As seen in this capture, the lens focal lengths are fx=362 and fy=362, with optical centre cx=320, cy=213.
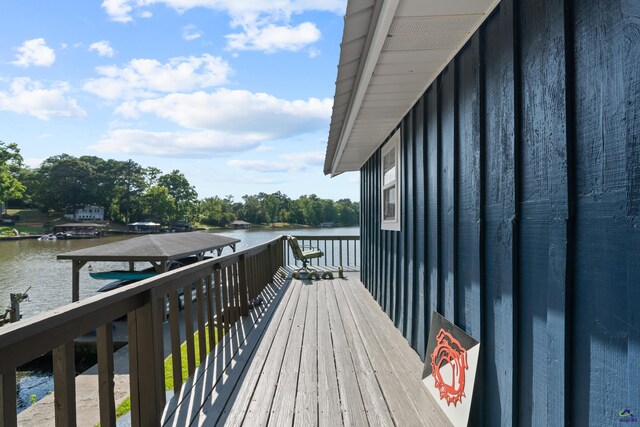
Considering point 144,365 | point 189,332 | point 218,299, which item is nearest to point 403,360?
point 189,332

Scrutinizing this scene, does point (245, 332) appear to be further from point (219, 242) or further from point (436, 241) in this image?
point (219, 242)

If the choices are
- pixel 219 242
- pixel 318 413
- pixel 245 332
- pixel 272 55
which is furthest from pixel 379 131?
pixel 219 242

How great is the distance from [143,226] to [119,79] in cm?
3990

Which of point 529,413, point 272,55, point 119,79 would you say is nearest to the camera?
point 529,413

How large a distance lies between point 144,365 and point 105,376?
1.14ft

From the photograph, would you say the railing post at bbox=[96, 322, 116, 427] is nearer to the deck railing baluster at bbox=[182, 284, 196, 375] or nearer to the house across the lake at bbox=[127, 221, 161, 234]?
the deck railing baluster at bbox=[182, 284, 196, 375]

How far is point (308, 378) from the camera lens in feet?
8.07

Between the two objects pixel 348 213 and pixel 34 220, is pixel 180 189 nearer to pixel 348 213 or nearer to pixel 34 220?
pixel 34 220

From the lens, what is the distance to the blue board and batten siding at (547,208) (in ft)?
3.21

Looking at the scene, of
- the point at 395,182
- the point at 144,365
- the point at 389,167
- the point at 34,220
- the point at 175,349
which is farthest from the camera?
the point at 34,220

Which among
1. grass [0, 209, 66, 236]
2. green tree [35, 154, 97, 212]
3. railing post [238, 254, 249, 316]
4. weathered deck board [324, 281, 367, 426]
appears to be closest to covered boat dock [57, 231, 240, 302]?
railing post [238, 254, 249, 316]

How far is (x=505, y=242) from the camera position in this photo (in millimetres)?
1567

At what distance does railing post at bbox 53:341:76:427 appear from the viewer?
3.85 ft

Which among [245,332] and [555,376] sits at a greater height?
[555,376]
